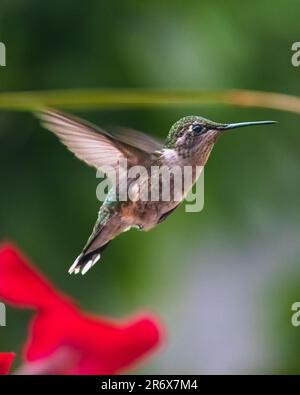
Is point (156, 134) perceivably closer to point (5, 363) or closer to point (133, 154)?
point (133, 154)

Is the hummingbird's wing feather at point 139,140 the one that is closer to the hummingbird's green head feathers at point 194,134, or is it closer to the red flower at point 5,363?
the hummingbird's green head feathers at point 194,134

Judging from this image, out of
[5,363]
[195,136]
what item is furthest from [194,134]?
[5,363]

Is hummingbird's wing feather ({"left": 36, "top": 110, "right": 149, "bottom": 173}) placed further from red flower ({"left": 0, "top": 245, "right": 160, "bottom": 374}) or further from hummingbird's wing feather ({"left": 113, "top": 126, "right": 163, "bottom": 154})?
red flower ({"left": 0, "top": 245, "right": 160, "bottom": 374})

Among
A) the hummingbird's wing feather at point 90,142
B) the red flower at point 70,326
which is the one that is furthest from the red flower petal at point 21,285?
the hummingbird's wing feather at point 90,142

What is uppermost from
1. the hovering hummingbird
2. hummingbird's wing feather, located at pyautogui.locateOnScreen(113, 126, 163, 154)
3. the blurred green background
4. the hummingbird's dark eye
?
the blurred green background

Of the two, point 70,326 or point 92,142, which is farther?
point 92,142

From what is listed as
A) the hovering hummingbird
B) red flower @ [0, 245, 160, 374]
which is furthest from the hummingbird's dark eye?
red flower @ [0, 245, 160, 374]

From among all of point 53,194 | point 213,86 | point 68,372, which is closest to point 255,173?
point 213,86

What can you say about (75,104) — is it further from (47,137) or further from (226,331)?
(226,331)

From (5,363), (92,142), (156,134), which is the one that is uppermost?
(156,134)
